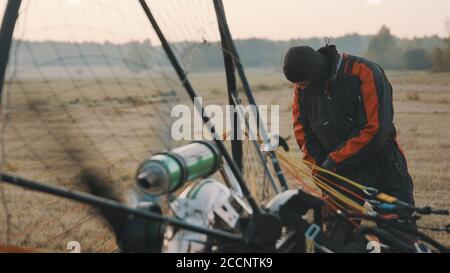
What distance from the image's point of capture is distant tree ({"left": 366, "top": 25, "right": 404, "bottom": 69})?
3831cm

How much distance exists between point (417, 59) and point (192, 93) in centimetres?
3447

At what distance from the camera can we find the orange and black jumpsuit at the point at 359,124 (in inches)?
153

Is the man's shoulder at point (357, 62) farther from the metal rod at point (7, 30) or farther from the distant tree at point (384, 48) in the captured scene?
the distant tree at point (384, 48)

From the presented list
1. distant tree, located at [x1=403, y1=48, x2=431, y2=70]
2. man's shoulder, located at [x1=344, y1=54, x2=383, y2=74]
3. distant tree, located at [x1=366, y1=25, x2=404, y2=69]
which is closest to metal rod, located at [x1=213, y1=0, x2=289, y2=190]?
man's shoulder, located at [x1=344, y1=54, x2=383, y2=74]

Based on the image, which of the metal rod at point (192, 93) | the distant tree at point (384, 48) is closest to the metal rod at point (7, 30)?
the metal rod at point (192, 93)

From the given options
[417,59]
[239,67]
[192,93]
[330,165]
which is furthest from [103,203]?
[417,59]

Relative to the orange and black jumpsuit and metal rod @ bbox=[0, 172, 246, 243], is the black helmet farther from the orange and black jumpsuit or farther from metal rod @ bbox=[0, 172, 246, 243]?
metal rod @ bbox=[0, 172, 246, 243]

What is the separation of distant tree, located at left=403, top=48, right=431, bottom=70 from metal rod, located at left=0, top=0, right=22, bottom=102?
32.2 meters

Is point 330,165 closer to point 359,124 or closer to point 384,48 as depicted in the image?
point 359,124

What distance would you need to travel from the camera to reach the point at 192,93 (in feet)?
8.20

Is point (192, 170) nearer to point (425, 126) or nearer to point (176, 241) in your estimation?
point (176, 241)

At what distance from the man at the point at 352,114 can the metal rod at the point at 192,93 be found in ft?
4.75

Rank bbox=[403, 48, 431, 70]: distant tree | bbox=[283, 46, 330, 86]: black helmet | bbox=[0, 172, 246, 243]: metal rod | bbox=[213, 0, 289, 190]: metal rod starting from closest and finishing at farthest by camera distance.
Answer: bbox=[0, 172, 246, 243]: metal rod < bbox=[213, 0, 289, 190]: metal rod < bbox=[283, 46, 330, 86]: black helmet < bbox=[403, 48, 431, 70]: distant tree
